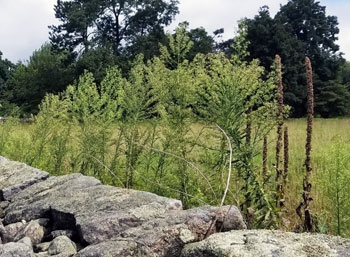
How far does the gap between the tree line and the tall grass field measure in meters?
25.4

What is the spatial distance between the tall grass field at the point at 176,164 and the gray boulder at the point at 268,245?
2.33ft

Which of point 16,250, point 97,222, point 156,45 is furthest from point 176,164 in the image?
point 156,45

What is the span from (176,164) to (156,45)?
32.0m

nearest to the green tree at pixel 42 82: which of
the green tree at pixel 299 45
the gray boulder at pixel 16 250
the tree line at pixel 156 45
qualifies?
the tree line at pixel 156 45

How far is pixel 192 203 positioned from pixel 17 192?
4.59 feet

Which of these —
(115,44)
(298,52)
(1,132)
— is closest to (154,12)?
(115,44)

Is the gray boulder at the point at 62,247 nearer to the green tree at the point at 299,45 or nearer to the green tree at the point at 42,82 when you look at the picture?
the green tree at the point at 299,45

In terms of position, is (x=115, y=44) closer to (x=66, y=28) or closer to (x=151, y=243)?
(x=66, y=28)

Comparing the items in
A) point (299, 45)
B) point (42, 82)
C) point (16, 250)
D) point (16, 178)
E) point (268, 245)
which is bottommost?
point (16, 250)

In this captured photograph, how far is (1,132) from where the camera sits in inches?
283

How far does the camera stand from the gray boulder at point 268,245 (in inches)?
79.9

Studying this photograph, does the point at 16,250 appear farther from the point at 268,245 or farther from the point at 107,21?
the point at 107,21

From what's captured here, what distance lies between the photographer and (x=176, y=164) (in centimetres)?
447

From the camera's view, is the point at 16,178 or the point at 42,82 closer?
the point at 16,178
